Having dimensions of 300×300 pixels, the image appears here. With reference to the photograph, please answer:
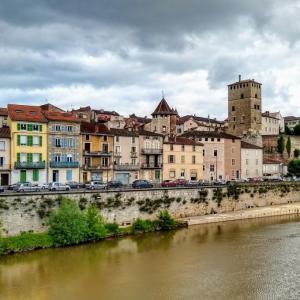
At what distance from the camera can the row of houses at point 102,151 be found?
5066 cm

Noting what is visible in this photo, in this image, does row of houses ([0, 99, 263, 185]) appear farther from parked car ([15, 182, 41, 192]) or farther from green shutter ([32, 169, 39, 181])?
parked car ([15, 182, 41, 192])

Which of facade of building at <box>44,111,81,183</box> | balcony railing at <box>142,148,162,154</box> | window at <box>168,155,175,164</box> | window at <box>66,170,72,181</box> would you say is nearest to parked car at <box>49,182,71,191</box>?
facade of building at <box>44,111,81,183</box>

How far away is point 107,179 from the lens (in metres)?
57.7

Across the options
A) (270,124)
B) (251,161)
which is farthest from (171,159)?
(270,124)

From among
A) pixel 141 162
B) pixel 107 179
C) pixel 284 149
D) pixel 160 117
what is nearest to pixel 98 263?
pixel 107 179

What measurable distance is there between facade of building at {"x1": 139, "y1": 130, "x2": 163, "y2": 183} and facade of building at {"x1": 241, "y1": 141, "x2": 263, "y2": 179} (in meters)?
17.7

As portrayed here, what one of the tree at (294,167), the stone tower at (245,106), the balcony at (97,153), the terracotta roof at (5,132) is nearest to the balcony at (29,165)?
the terracotta roof at (5,132)

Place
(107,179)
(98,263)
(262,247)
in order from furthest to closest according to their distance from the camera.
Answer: (107,179), (262,247), (98,263)

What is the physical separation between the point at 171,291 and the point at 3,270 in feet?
37.3

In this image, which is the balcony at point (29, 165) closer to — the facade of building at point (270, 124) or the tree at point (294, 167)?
Result: the tree at point (294, 167)

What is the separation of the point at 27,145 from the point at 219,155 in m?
30.7

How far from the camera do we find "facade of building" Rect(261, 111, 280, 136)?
362 ft

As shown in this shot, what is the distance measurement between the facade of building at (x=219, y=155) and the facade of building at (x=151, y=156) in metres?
9.27

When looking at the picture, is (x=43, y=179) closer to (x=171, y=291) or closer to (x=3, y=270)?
(x=3, y=270)
